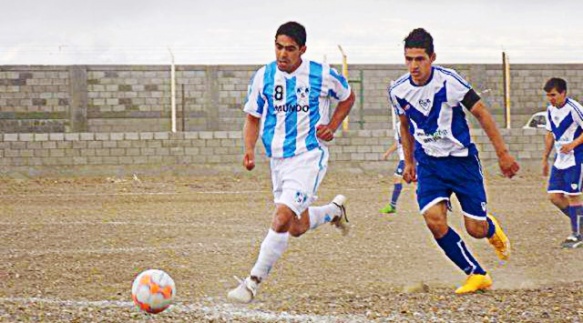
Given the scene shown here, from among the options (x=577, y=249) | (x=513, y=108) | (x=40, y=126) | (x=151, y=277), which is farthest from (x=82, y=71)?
(x=151, y=277)

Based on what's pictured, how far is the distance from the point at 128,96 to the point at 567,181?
20985mm

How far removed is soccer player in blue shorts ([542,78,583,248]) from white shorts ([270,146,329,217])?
4434 millimetres

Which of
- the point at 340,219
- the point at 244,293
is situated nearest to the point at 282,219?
the point at 244,293

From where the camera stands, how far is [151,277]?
6.79 metres

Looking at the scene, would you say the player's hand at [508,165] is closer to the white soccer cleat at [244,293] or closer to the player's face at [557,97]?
the white soccer cleat at [244,293]

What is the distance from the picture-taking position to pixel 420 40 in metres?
7.73

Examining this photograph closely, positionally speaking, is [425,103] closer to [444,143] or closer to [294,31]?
[444,143]

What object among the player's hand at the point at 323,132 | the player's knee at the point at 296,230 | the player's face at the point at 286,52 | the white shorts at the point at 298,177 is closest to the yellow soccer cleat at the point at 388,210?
the player's knee at the point at 296,230

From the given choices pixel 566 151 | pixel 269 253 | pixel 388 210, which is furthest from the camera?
pixel 388 210

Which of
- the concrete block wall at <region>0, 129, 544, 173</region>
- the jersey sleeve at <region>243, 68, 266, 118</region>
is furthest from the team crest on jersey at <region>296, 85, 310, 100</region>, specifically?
the concrete block wall at <region>0, 129, 544, 173</region>

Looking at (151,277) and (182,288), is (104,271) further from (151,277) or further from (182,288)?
(151,277)

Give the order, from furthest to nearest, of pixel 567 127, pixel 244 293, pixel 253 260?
pixel 567 127
pixel 253 260
pixel 244 293

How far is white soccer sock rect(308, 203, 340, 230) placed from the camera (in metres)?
9.15

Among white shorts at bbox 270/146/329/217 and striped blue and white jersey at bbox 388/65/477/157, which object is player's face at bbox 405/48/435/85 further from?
white shorts at bbox 270/146/329/217
